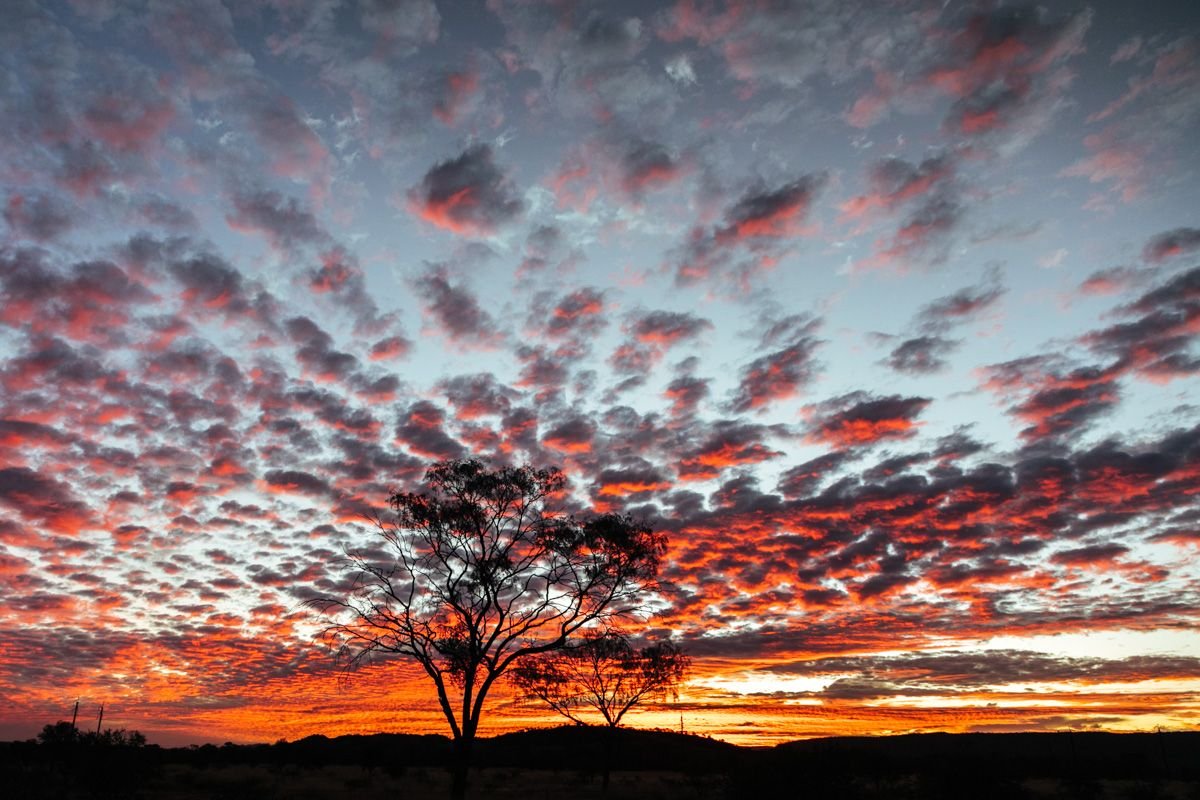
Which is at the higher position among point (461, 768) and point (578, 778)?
point (461, 768)

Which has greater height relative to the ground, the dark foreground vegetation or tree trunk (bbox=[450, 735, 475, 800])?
tree trunk (bbox=[450, 735, 475, 800])

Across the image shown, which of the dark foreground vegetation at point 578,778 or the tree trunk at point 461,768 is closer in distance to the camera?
the tree trunk at point 461,768

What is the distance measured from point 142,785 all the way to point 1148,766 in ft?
326

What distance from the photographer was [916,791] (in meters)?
50.4

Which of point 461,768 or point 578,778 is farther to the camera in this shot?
point 578,778

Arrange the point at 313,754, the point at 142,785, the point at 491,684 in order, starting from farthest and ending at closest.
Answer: the point at 313,754
the point at 142,785
the point at 491,684

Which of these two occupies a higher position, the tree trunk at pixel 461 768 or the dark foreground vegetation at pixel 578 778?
the tree trunk at pixel 461 768

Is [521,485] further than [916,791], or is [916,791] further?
[916,791]

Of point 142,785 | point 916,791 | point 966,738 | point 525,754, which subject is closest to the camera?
point 142,785

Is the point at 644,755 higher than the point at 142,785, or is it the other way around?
the point at 142,785

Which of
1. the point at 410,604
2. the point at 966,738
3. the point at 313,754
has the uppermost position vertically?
the point at 410,604

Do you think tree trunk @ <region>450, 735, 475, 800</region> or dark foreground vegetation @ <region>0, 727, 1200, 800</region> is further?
dark foreground vegetation @ <region>0, 727, 1200, 800</region>

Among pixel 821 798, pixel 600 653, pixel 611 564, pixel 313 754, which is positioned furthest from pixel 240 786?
pixel 313 754

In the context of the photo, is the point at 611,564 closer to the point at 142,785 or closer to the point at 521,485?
the point at 521,485
